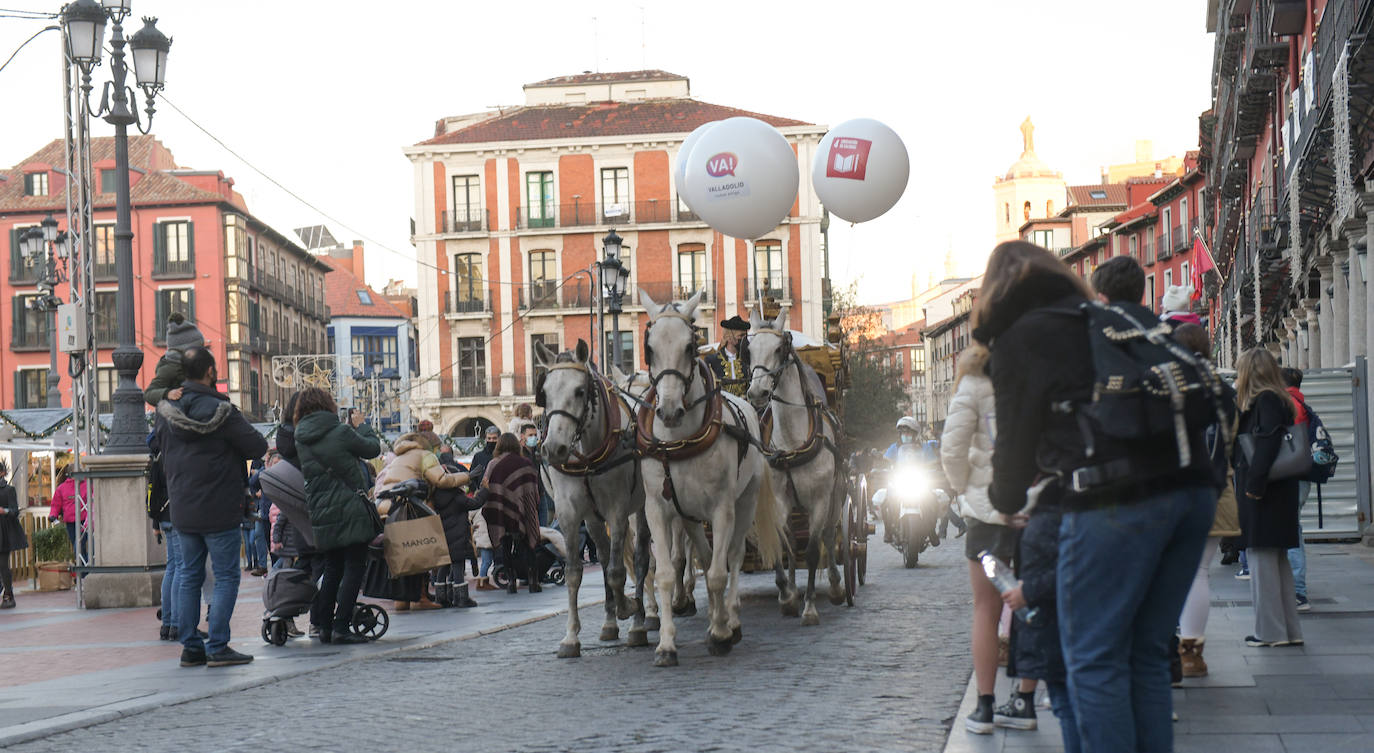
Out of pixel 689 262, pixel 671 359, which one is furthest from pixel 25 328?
pixel 671 359

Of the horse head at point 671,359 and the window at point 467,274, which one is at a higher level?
the window at point 467,274

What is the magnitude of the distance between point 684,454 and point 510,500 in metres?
7.06

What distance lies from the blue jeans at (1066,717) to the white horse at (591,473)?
16.8 ft

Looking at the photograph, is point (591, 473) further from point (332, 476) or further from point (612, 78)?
point (612, 78)

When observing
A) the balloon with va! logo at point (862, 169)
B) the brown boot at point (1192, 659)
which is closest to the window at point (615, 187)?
the balloon with va! logo at point (862, 169)

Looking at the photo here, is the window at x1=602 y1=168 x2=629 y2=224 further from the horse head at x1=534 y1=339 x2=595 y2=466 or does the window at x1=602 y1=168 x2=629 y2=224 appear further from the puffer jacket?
the horse head at x1=534 y1=339 x2=595 y2=466

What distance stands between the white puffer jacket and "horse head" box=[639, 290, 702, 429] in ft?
9.46

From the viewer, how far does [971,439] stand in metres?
6.48

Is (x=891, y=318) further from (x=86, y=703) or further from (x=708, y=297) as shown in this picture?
(x=86, y=703)

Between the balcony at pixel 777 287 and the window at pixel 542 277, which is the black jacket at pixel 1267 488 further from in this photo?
the window at pixel 542 277

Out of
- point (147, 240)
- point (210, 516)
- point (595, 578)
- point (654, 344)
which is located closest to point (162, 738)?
point (210, 516)

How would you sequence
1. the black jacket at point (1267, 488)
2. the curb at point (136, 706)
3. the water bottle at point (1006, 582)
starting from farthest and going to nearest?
the black jacket at point (1267, 488), the curb at point (136, 706), the water bottle at point (1006, 582)

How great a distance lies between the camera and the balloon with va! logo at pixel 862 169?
13797 millimetres

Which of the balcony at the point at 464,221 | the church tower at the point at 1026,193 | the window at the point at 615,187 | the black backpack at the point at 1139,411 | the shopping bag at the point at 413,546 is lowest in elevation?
the shopping bag at the point at 413,546
